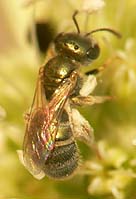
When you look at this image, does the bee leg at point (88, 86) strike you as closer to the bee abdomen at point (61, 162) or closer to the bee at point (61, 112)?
the bee at point (61, 112)

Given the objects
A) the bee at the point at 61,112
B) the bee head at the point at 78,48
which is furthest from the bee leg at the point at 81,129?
the bee head at the point at 78,48

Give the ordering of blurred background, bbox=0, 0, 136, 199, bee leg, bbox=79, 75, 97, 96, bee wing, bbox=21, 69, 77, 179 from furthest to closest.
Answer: blurred background, bbox=0, 0, 136, 199 < bee leg, bbox=79, 75, 97, 96 < bee wing, bbox=21, 69, 77, 179

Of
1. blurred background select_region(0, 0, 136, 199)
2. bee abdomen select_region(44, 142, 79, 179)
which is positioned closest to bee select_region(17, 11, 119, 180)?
bee abdomen select_region(44, 142, 79, 179)

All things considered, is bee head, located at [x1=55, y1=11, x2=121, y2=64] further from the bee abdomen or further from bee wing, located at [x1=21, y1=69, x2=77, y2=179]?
the bee abdomen

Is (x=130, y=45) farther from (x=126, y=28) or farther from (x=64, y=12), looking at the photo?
(x=64, y=12)

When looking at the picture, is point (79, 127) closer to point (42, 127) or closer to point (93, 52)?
point (42, 127)

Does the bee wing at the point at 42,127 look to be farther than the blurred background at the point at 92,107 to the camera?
No

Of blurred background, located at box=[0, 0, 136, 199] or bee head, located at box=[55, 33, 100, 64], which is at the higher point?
bee head, located at box=[55, 33, 100, 64]
